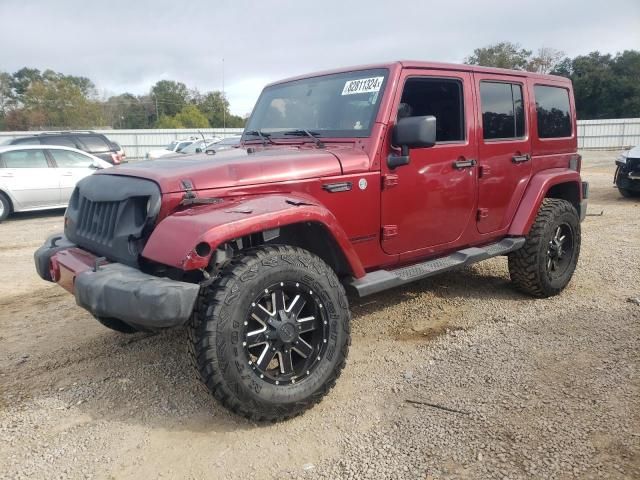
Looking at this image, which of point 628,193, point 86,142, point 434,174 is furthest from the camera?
point 86,142

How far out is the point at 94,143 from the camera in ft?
46.9

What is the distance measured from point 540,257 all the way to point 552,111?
1.49m

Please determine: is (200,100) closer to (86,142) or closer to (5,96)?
(5,96)

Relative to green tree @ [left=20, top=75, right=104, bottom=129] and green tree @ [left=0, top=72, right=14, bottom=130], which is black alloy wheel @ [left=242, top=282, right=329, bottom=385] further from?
green tree @ [left=0, top=72, right=14, bottom=130]

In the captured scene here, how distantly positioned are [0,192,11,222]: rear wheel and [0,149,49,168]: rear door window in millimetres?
647

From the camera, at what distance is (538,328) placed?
4.10m

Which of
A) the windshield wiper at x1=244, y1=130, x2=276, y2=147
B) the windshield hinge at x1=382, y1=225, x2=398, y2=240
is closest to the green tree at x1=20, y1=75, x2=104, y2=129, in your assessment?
the windshield wiper at x1=244, y1=130, x2=276, y2=147

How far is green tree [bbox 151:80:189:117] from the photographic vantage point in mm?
65900

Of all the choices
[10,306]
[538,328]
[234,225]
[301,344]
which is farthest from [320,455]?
[10,306]

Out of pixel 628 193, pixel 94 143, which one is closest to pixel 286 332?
pixel 628 193

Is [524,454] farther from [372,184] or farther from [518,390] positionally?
[372,184]

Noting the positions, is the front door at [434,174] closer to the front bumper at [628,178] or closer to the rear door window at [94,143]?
the front bumper at [628,178]

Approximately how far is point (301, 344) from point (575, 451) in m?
1.51

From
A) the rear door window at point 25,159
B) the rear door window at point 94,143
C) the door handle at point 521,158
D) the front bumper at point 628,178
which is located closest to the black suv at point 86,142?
the rear door window at point 94,143
